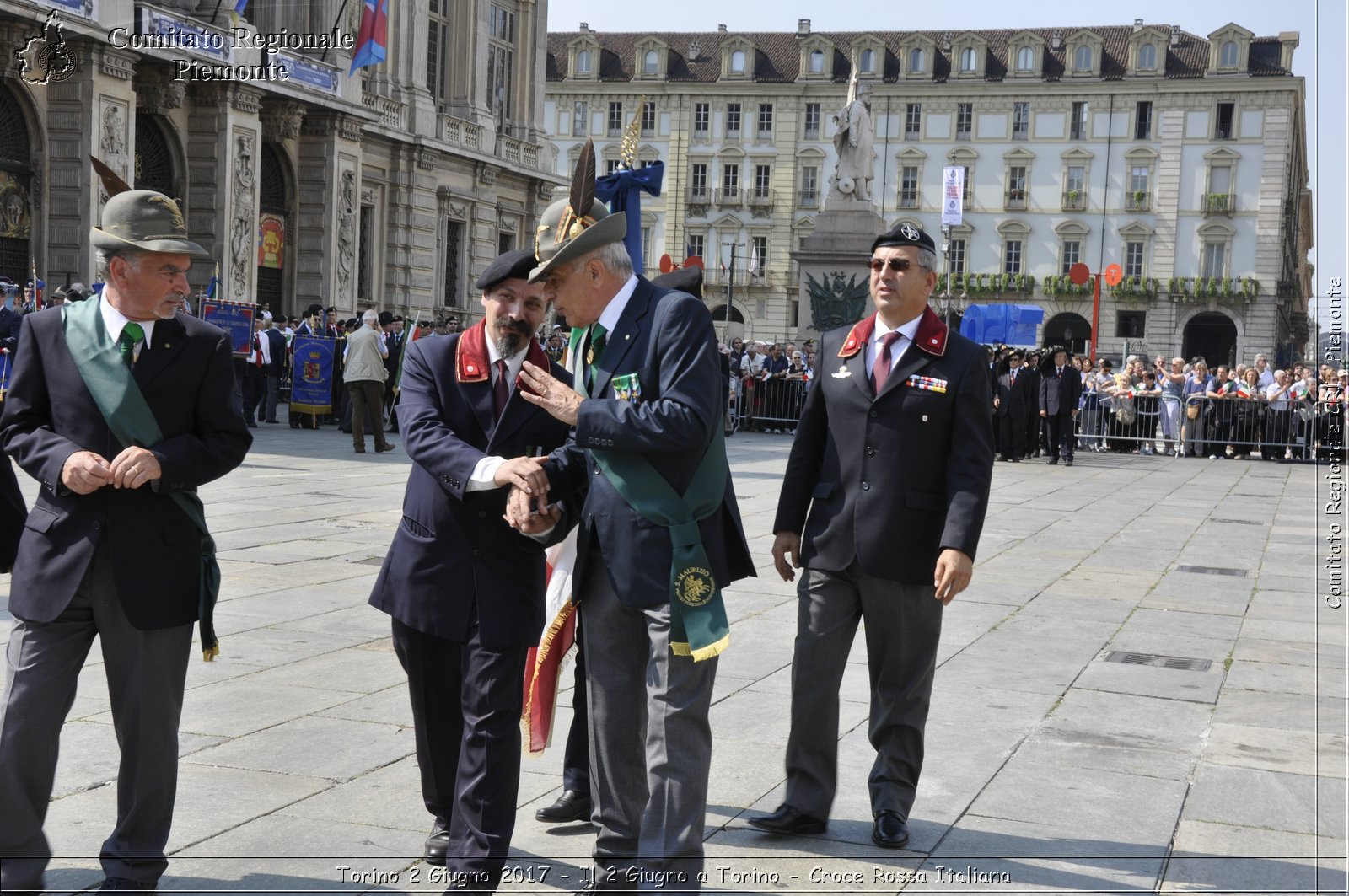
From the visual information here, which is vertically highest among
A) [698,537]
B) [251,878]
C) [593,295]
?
[593,295]

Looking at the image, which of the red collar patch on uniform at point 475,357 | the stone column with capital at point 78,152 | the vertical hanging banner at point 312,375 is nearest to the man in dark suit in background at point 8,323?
the vertical hanging banner at point 312,375

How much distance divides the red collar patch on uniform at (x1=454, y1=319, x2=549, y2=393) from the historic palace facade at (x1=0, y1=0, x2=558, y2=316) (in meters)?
20.6

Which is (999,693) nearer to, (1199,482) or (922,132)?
(1199,482)

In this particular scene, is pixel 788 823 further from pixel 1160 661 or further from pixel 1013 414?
pixel 1013 414

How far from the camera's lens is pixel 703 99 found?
8044 centimetres

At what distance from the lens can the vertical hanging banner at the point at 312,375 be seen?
22219mm

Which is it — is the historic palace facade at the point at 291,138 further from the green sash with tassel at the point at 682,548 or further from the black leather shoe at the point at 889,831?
the black leather shoe at the point at 889,831

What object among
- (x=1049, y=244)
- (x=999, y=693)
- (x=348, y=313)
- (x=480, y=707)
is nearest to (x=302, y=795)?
(x=480, y=707)

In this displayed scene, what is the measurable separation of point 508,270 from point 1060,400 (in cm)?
2007

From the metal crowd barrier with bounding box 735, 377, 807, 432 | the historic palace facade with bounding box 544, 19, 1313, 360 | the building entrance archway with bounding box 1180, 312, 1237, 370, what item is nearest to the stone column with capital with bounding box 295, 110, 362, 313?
the metal crowd barrier with bounding box 735, 377, 807, 432

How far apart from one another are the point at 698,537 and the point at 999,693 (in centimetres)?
328

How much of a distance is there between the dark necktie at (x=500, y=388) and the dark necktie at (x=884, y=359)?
1287 mm

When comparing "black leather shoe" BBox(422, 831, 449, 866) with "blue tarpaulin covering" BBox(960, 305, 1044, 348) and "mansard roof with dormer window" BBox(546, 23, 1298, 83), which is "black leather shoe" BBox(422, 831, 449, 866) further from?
"mansard roof with dormer window" BBox(546, 23, 1298, 83)

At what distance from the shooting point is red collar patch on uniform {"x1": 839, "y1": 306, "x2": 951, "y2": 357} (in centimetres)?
481
